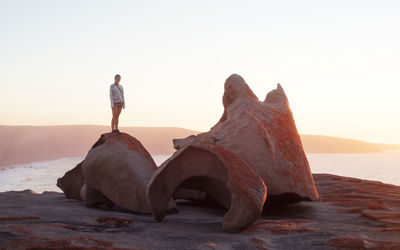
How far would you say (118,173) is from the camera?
152 inches

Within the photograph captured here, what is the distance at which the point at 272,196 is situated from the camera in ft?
11.5

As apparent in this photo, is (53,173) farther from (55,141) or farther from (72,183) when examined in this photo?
(55,141)

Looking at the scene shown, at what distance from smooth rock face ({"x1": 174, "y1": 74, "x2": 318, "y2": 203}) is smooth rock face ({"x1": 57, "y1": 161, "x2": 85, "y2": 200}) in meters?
1.81

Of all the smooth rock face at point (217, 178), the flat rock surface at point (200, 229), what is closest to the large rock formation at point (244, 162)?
the smooth rock face at point (217, 178)

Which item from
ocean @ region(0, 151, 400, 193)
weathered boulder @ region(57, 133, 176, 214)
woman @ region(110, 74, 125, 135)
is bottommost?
ocean @ region(0, 151, 400, 193)

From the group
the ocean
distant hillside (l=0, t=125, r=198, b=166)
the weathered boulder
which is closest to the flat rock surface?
the weathered boulder

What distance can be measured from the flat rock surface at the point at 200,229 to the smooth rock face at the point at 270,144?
0.94 feet

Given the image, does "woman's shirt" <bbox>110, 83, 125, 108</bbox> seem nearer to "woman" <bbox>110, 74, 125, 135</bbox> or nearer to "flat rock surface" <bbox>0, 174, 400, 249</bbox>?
"woman" <bbox>110, 74, 125, 135</bbox>

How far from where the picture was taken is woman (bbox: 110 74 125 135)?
788cm

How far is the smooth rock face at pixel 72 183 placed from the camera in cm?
486

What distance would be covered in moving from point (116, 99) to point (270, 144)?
4.95m

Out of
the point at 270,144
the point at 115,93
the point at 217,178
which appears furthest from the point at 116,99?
the point at 217,178

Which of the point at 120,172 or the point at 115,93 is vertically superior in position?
the point at 115,93

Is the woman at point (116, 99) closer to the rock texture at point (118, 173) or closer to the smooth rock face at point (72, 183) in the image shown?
the smooth rock face at point (72, 183)
